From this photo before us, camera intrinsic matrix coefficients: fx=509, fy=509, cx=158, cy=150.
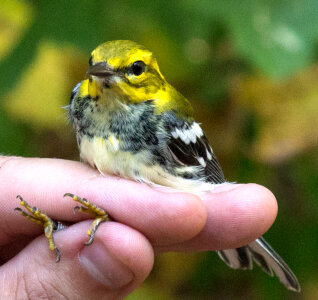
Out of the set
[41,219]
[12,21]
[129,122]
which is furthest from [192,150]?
[12,21]

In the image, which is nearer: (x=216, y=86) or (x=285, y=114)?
(x=285, y=114)

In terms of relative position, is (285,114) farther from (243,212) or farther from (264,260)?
(243,212)

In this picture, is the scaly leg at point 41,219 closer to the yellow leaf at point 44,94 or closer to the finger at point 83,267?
the finger at point 83,267

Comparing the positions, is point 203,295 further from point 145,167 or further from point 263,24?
point 263,24

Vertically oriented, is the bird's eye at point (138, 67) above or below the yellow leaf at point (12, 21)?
below

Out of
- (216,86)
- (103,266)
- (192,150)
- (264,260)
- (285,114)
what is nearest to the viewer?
(103,266)

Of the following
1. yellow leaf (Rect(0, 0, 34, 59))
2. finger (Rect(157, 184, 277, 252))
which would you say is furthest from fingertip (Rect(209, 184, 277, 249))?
yellow leaf (Rect(0, 0, 34, 59))

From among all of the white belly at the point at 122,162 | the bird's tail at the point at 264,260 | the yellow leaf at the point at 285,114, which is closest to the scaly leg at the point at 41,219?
the white belly at the point at 122,162
